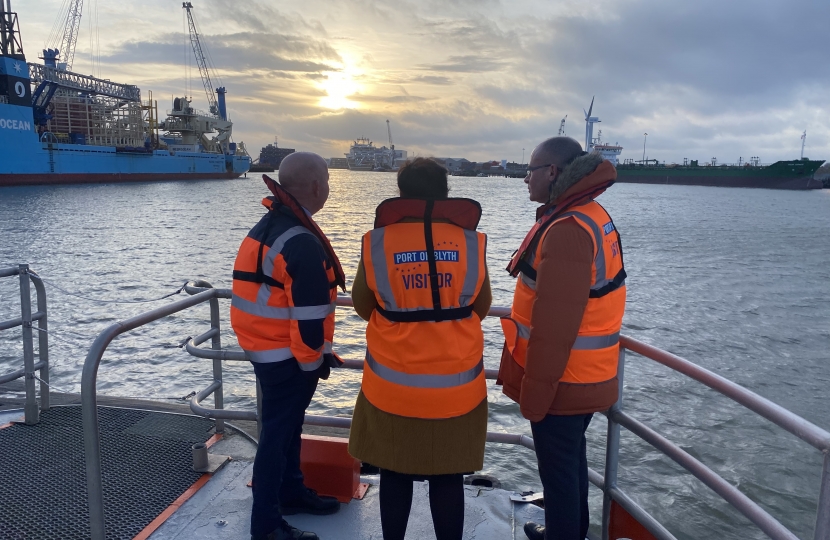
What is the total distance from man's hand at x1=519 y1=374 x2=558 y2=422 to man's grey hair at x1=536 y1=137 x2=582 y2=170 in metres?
0.92

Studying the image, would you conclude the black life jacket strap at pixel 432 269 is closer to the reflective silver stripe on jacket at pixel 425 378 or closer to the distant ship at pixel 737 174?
the reflective silver stripe on jacket at pixel 425 378

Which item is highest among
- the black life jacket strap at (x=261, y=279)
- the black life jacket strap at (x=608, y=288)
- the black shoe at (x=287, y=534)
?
the black life jacket strap at (x=608, y=288)

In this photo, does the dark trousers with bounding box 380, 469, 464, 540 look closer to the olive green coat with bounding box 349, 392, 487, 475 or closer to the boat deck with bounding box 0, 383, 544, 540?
the olive green coat with bounding box 349, 392, 487, 475

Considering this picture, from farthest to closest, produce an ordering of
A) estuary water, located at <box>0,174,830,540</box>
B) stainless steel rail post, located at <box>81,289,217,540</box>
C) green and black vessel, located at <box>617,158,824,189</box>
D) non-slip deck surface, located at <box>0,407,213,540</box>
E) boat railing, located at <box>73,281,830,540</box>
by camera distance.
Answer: green and black vessel, located at <box>617,158,824,189</box>, estuary water, located at <box>0,174,830,540</box>, non-slip deck surface, located at <box>0,407,213,540</box>, stainless steel rail post, located at <box>81,289,217,540</box>, boat railing, located at <box>73,281,830,540</box>

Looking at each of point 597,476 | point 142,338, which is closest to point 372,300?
point 597,476

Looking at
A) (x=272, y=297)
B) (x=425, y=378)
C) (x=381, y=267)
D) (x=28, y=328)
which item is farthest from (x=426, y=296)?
(x=28, y=328)

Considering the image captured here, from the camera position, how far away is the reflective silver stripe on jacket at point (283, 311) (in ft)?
7.73

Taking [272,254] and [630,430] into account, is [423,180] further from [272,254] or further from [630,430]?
[630,430]

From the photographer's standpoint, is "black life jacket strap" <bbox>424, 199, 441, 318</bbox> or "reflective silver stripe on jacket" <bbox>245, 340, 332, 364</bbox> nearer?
"black life jacket strap" <bbox>424, 199, 441, 318</bbox>

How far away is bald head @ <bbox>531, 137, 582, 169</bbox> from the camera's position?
2.35 metres

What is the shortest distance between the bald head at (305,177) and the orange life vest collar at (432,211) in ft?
2.21

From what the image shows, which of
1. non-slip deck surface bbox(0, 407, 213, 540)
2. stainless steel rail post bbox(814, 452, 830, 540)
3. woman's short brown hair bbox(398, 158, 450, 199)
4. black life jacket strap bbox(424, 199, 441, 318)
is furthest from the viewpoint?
non-slip deck surface bbox(0, 407, 213, 540)

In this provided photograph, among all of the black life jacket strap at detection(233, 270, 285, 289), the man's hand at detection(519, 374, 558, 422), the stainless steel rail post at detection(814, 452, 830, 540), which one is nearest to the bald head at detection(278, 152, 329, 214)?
the black life jacket strap at detection(233, 270, 285, 289)

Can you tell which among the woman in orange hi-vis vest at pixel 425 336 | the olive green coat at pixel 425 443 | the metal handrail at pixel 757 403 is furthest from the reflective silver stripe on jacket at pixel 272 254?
the metal handrail at pixel 757 403
